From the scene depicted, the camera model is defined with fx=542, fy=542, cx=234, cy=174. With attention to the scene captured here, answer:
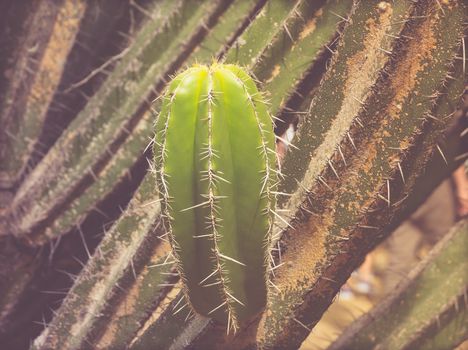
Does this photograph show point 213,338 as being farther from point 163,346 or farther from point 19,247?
point 19,247

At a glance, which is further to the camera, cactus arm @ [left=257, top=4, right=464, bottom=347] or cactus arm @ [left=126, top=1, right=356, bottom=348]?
cactus arm @ [left=126, top=1, right=356, bottom=348]

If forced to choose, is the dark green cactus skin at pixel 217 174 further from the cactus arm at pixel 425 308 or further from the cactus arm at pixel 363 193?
the cactus arm at pixel 425 308

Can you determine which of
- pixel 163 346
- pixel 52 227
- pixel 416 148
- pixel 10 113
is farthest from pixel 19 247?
pixel 416 148

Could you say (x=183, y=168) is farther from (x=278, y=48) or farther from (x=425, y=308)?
(x=425, y=308)

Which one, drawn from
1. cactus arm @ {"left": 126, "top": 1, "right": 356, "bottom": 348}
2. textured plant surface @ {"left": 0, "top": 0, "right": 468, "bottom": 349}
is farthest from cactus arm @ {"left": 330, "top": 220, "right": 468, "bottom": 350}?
cactus arm @ {"left": 126, "top": 1, "right": 356, "bottom": 348}

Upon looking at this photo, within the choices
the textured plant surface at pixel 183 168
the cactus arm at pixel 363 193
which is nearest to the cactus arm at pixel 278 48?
the textured plant surface at pixel 183 168

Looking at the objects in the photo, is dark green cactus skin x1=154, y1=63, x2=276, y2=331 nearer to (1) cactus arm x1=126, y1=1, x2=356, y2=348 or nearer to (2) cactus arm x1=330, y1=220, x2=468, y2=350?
(1) cactus arm x1=126, y1=1, x2=356, y2=348

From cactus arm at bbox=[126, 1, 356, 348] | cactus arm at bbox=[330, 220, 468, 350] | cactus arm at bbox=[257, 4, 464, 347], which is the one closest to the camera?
cactus arm at bbox=[257, 4, 464, 347]
